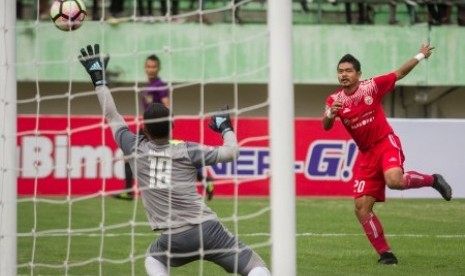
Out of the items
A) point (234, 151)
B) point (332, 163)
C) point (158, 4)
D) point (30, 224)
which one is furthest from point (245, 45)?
point (234, 151)

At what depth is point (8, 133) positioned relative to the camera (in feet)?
26.0

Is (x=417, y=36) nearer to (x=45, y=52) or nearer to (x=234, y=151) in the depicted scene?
(x=45, y=52)

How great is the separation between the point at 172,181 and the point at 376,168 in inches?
119

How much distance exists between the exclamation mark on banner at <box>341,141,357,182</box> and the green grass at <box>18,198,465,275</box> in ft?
2.17

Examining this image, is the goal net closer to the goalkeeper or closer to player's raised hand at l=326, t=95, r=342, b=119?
the goalkeeper

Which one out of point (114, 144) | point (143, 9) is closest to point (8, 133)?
point (114, 144)

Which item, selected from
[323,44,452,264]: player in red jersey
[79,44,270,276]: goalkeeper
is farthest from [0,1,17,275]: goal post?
[323,44,452,264]: player in red jersey

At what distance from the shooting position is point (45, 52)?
22719mm

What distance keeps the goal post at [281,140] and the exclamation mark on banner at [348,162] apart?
10964 millimetres

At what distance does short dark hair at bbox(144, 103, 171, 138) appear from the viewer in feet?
25.2

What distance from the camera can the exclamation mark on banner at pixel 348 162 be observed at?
684 inches

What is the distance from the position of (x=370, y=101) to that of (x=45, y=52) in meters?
13.6

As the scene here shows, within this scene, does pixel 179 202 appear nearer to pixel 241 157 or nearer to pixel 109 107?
pixel 109 107

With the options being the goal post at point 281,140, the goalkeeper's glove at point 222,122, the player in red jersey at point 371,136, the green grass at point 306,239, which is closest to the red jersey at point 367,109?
the player in red jersey at point 371,136
